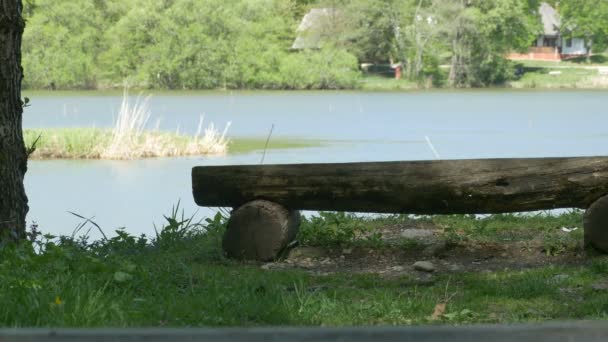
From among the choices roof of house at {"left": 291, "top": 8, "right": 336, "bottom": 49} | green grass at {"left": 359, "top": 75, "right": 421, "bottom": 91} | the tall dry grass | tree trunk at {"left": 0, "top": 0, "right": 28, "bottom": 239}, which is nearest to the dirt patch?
tree trunk at {"left": 0, "top": 0, "right": 28, "bottom": 239}

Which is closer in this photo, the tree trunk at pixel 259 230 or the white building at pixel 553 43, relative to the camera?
the tree trunk at pixel 259 230

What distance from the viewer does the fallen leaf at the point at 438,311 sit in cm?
522

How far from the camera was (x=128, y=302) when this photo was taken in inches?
197

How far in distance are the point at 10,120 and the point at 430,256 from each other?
10.2 ft

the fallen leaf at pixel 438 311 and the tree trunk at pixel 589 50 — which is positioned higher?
the fallen leaf at pixel 438 311

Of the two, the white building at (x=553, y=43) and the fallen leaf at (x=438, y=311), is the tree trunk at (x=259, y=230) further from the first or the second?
the white building at (x=553, y=43)

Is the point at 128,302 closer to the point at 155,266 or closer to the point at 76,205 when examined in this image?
the point at 155,266

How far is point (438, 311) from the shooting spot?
5.32 metres

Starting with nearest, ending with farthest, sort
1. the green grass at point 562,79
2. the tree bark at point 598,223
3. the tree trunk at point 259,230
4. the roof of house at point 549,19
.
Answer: the tree bark at point 598,223 → the tree trunk at point 259,230 → the green grass at point 562,79 → the roof of house at point 549,19

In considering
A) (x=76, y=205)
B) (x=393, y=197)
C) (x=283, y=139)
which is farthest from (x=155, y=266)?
(x=283, y=139)

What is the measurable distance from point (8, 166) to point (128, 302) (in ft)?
8.88

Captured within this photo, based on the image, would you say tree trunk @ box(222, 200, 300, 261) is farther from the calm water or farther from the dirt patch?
the calm water

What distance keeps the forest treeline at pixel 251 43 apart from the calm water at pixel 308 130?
3.31 metres

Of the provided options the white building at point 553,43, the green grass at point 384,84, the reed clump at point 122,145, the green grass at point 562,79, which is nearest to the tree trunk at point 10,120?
the reed clump at point 122,145
